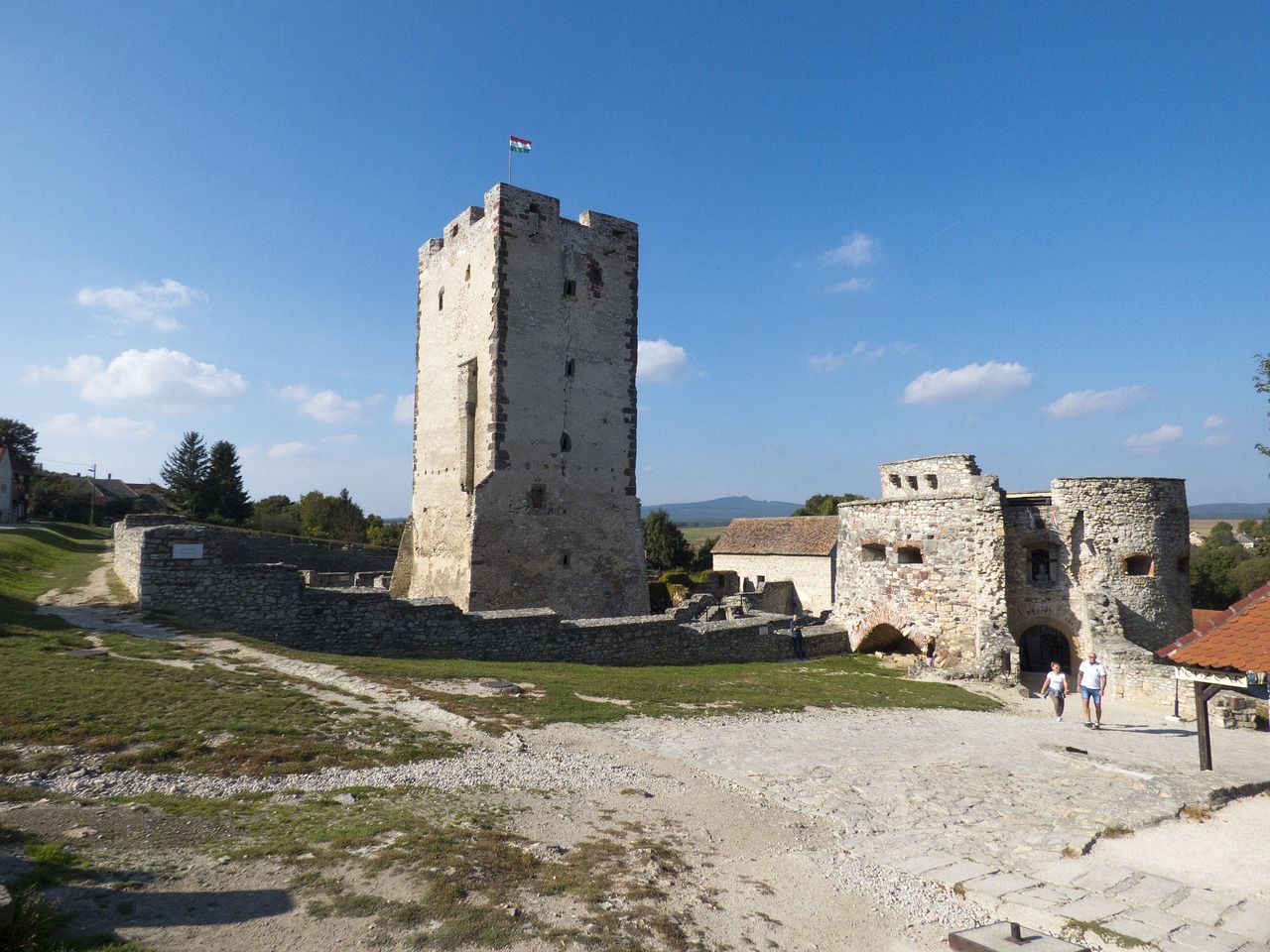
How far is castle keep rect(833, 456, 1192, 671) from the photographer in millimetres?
20438

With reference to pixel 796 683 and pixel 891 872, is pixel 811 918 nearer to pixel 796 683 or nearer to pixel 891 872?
pixel 891 872

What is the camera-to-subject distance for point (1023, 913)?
625 centimetres

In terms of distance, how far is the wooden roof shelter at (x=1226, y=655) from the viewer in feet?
33.4

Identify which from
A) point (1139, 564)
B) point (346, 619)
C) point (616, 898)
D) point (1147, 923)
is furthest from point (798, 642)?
point (616, 898)

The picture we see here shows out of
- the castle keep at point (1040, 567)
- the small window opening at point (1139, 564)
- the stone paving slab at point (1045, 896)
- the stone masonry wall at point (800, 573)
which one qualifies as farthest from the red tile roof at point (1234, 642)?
the stone masonry wall at point (800, 573)

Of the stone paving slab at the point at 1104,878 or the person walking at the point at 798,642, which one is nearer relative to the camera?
the stone paving slab at the point at 1104,878

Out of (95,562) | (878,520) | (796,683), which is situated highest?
(878,520)

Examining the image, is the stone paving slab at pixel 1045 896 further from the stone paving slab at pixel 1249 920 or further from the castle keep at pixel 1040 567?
the castle keep at pixel 1040 567

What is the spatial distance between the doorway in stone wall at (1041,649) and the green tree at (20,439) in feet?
245

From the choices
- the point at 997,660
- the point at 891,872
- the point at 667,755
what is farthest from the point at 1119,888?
the point at 997,660

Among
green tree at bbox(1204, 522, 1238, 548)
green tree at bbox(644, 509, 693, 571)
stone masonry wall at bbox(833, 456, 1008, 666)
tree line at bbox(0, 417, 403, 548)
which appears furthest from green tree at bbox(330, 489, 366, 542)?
green tree at bbox(1204, 522, 1238, 548)

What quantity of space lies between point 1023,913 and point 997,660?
14650 mm

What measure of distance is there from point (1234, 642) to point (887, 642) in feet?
44.3

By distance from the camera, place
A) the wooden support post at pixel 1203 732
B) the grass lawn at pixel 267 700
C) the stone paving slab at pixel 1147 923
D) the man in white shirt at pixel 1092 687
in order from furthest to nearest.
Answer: the man in white shirt at pixel 1092 687
the wooden support post at pixel 1203 732
the grass lawn at pixel 267 700
the stone paving slab at pixel 1147 923
